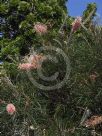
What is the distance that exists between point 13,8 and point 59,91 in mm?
8730

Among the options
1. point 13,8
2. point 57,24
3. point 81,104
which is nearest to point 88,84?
point 81,104

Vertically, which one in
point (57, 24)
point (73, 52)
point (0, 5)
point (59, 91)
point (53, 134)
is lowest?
point (53, 134)

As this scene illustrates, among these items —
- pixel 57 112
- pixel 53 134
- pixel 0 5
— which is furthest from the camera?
pixel 0 5

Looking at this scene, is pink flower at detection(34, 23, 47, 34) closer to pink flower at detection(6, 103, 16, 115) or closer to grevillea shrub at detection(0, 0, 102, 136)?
grevillea shrub at detection(0, 0, 102, 136)

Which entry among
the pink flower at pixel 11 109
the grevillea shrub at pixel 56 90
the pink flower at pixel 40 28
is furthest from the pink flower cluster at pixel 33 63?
the pink flower at pixel 11 109

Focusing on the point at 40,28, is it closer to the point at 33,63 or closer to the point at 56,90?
the point at 33,63

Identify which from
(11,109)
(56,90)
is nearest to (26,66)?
(56,90)

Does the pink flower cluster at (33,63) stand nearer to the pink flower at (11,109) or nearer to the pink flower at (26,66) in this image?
the pink flower at (26,66)

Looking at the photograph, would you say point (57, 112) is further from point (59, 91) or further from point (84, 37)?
point (84, 37)

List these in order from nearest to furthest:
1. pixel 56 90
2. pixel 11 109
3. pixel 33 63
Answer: pixel 11 109 → pixel 56 90 → pixel 33 63

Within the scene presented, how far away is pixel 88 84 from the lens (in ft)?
21.6

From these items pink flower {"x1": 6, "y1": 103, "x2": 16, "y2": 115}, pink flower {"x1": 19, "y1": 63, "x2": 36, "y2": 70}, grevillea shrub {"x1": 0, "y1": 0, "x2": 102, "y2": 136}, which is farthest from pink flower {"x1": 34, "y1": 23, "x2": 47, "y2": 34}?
pink flower {"x1": 6, "y1": 103, "x2": 16, "y2": 115}

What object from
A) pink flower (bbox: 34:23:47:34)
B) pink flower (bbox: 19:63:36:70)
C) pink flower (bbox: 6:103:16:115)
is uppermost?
pink flower (bbox: 34:23:47:34)

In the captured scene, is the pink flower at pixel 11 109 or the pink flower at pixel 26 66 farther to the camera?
the pink flower at pixel 26 66
